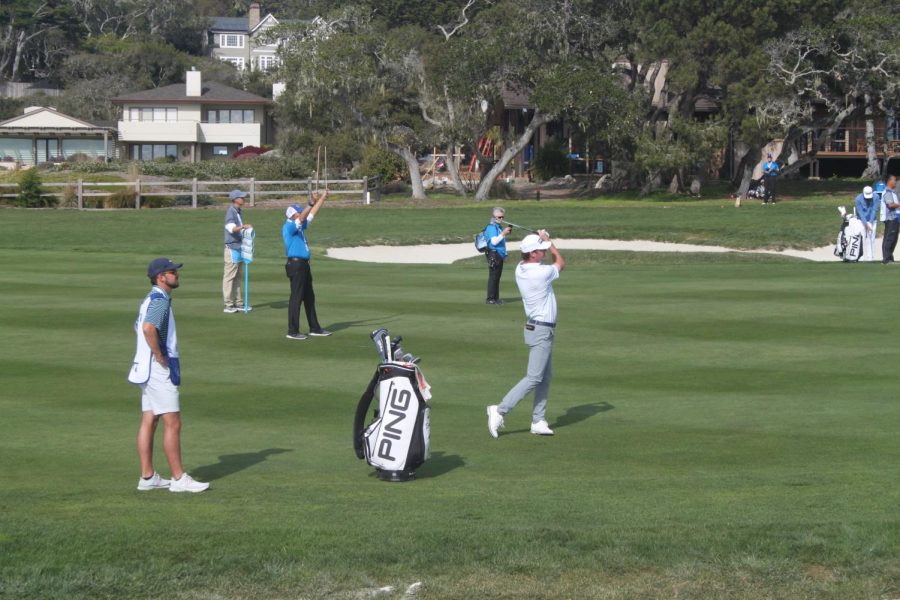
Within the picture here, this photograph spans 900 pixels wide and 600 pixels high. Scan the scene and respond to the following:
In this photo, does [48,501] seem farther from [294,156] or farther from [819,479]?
[294,156]

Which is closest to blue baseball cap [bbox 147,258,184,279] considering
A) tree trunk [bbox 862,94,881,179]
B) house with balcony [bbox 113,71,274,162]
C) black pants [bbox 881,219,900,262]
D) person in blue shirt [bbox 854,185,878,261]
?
black pants [bbox 881,219,900,262]

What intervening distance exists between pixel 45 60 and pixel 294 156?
72.9 metres

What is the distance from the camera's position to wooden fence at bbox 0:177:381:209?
56906 millimetres

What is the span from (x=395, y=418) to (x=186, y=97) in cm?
9160

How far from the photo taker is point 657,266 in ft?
109

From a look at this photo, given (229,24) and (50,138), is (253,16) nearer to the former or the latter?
(229,24)

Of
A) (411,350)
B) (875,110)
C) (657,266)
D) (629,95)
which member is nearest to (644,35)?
(629,95)

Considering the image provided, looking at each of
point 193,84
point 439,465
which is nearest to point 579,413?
point 439,465

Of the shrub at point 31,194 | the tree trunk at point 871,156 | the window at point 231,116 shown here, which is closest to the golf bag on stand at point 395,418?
the shrub at point 31,194

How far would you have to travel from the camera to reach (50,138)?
101188 mm

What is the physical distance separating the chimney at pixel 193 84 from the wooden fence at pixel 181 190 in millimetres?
37157

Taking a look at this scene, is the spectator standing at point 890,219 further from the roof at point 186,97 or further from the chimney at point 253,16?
the chimney at point 253,16

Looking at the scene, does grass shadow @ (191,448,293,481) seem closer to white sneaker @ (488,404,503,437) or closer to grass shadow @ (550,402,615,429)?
white sneaker @ (488,404,503,437)

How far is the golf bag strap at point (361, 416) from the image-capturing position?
35.3 ft
